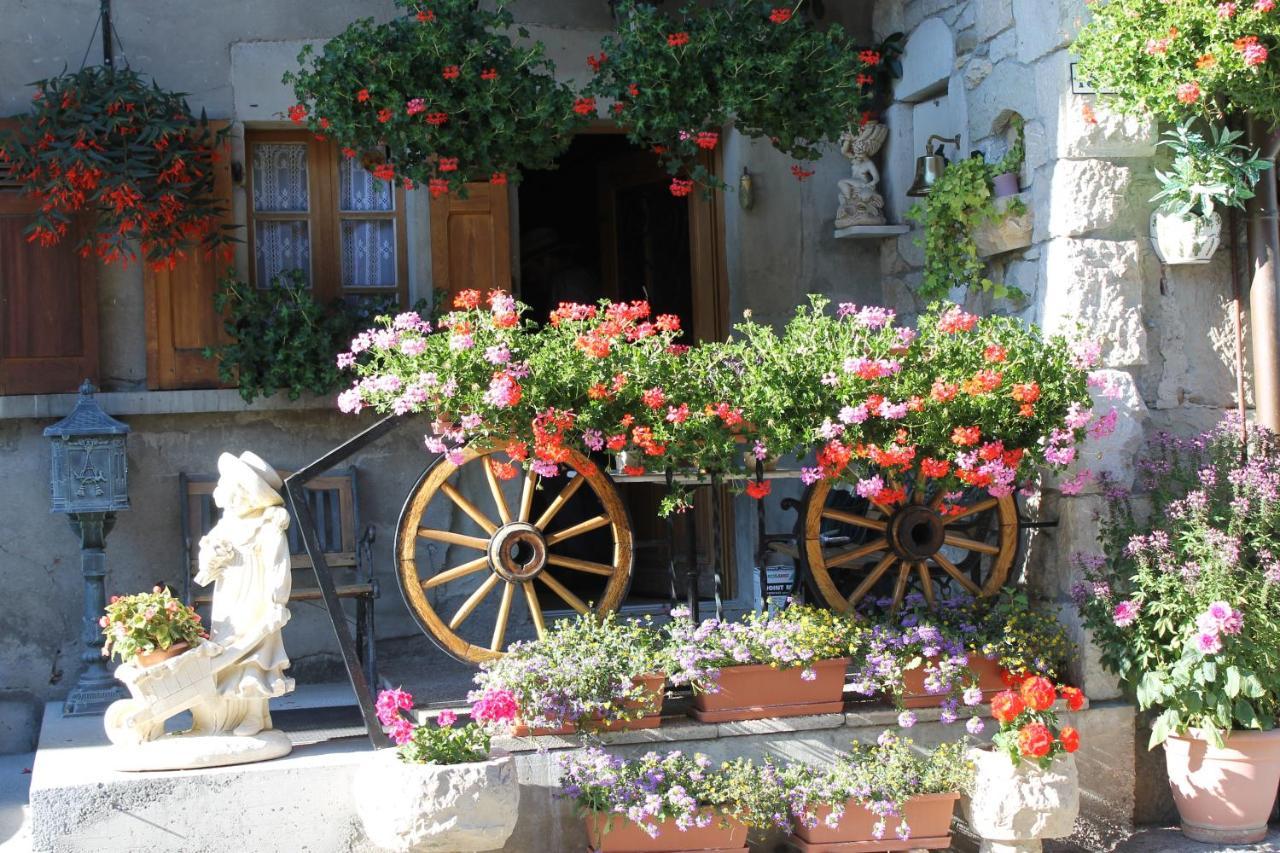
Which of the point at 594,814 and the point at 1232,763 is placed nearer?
the point at 594,814

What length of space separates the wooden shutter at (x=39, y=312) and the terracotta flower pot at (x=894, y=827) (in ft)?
10.2

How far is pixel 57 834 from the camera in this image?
4211 mm

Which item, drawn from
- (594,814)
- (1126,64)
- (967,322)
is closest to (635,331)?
(967,322)

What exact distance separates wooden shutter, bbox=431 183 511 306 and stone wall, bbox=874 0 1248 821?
194cm

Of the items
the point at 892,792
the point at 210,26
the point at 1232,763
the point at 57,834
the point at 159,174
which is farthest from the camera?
the point at 210,26

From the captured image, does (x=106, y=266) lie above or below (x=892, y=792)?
above

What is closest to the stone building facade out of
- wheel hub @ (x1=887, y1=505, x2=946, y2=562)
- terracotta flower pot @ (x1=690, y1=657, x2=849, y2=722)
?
wheel hub @ (x1=887, y1=505, x2=946, y2=562)

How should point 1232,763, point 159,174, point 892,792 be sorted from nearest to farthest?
1. point 892,792
2. point 1232,763
3. point 159,174

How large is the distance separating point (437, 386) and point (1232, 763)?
8.97ft

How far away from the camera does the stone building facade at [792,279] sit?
207 inches

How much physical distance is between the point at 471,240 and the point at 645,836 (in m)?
2.64

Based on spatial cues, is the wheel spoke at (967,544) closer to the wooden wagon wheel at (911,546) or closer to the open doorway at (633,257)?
the wooden wagon wheel at (911,546)

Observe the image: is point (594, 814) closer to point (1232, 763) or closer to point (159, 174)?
point (1232, 763)

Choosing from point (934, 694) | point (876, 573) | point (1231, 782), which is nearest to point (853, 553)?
point (876, 573)
